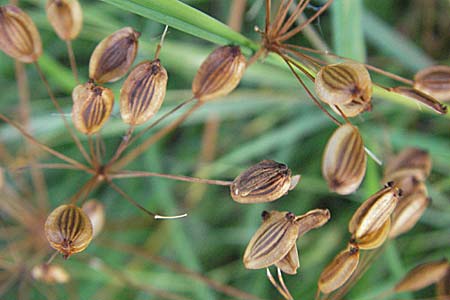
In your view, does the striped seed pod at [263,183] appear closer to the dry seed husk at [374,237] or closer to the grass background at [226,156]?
the dry seed husk at [374,237]

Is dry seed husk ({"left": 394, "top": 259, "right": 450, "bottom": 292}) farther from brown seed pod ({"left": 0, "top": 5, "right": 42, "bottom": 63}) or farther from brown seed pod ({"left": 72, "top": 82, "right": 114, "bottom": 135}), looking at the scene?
brown seed pod ({"left": 0, "top": 5, "right": 42, "bottom": 63})

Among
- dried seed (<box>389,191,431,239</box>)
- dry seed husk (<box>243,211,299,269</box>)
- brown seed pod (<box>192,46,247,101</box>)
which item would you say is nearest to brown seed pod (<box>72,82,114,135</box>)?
brown seed pod (<box>192,46,247,101</box>)

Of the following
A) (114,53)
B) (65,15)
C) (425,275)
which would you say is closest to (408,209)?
(425,275)

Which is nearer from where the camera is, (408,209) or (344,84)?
(344,84)

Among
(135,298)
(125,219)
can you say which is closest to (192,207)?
(125,219)

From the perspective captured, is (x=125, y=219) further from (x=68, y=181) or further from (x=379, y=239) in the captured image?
(x=379, y=239)

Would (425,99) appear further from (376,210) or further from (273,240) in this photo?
(273,240)

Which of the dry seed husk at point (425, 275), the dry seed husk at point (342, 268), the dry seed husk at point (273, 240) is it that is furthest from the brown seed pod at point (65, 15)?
the dry seed husk at point (425, 275)
